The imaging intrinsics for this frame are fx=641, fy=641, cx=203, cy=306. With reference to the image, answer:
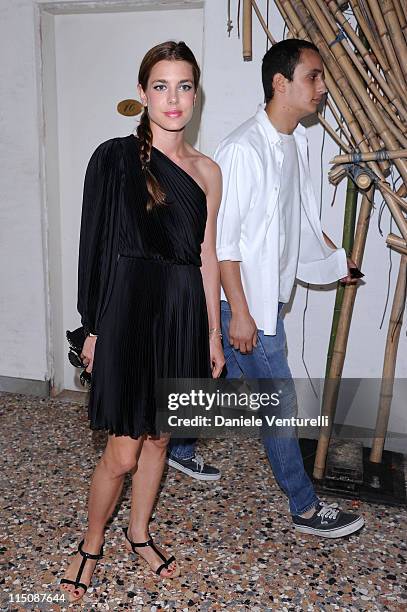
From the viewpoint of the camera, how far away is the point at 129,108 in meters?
3.03

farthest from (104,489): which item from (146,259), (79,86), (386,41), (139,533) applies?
(79,86)

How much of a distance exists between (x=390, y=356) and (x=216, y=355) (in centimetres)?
92

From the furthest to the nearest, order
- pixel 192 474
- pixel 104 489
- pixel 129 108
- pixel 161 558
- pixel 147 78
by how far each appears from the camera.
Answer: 1. pixel 129 108
2. pixel 192 474
3. pixel 161 558
4. pixel 104 489
5. pixel 147 78

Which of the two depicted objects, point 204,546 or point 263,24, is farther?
Result: point 263,24

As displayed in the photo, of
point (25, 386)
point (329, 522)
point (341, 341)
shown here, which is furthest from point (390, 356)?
point (25, 386)

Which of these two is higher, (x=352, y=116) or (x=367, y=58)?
(x=367, y=58)

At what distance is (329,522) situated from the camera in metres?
2.23

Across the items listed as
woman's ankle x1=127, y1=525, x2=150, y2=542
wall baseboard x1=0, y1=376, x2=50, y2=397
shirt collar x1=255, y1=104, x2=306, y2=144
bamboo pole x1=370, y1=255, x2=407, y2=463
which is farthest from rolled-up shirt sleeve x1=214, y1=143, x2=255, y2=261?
wall baseboard x1=0, y1=376, x2=50, y2=397

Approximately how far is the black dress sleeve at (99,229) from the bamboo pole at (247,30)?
1.21 meters

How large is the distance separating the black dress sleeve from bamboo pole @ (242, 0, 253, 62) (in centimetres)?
121

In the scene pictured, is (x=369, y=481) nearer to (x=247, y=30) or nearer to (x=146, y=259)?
A: (x=146, y=259)

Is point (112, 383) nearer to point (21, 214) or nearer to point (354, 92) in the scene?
point (354, 92)

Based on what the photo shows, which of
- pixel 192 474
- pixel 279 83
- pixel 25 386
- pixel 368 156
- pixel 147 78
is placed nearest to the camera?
pixel 147 78

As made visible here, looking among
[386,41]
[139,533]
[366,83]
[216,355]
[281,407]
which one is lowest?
[139,533]
